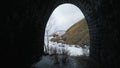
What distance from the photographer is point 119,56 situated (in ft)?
10.9

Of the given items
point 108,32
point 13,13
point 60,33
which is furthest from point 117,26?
point 60,33

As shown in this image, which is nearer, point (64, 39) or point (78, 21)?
point (64, 39)

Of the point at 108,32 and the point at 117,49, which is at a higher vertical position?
the point at 108,32

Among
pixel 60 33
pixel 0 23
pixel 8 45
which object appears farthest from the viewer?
pixel 60 33

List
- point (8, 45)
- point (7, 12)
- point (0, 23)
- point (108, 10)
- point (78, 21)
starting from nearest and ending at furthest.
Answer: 1. point (0, 23)
2. point (7, 12)
3. point (8, 45)
4. point (108, 10)
5. point (78, 21)

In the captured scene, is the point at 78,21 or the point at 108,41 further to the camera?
the point at 78,21

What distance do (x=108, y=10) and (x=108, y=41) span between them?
72 cm

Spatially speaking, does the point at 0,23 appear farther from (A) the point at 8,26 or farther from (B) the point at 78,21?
(B) the point at 78,21

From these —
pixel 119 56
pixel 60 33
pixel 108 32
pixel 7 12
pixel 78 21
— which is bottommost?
pixel 119 56

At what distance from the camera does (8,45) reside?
3.26 m

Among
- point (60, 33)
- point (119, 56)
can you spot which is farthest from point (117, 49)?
point (60, 33)

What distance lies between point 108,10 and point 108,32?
509 mm

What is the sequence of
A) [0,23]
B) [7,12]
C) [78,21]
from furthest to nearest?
[78,21] → [7,12] → [0,23]

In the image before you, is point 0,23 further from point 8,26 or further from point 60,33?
point 60,33
